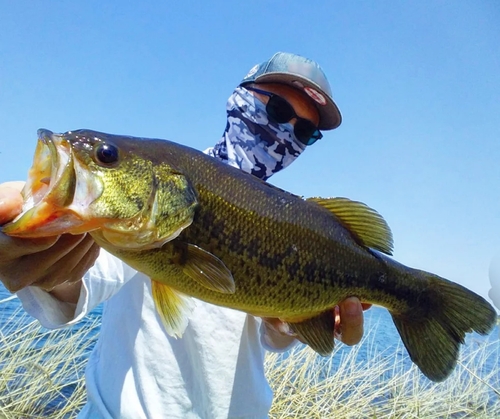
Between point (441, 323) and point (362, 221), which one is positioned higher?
point (362, 221)

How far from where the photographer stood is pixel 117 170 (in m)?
1.76

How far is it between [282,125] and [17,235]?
88.9 inches

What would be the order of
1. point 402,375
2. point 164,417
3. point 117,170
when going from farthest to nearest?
point 402,375
point 164,417
point 117,170

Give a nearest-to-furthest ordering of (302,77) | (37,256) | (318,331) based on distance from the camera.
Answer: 1. (37,256)
2. (318,331)
3. (302,77)

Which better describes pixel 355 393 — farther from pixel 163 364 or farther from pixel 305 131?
pixel 163 364

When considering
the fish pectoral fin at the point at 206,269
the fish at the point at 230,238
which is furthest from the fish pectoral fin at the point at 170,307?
the fish pectoral fin at the point at 206,269

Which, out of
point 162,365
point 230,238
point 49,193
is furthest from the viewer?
point 162,365

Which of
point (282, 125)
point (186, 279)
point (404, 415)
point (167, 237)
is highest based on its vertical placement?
point (282, 125)

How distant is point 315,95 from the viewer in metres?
3.37

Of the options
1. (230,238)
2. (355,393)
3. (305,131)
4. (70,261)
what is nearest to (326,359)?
(355,393)

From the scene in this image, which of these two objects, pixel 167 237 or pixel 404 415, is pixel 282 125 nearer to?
pixel 167 237

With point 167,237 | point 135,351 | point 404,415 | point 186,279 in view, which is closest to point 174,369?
point 135,351

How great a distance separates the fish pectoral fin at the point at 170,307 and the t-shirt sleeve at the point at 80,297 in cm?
41

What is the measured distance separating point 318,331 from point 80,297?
121 centimetres
